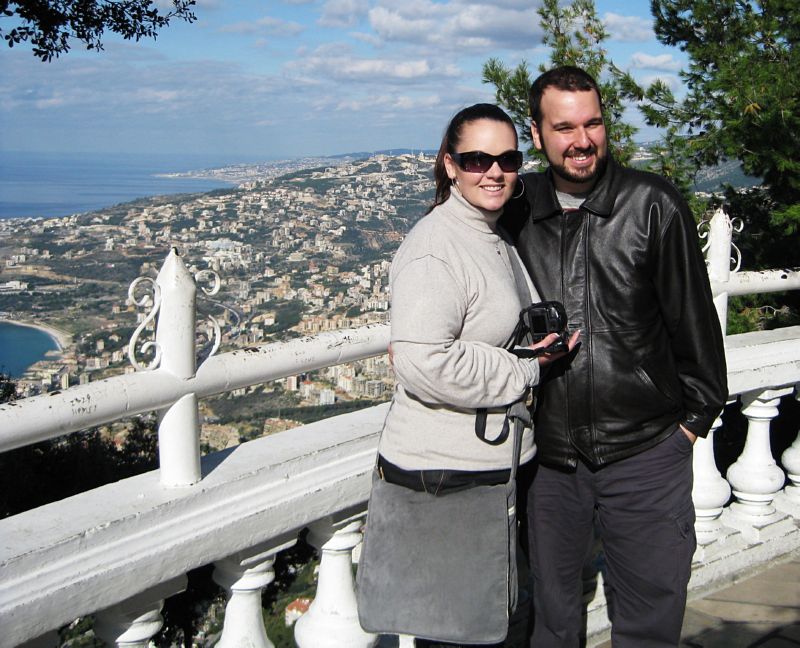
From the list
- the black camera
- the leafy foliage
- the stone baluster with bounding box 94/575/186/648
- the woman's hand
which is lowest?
the leafy foliage

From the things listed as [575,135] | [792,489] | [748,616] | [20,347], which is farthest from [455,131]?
[20,347]

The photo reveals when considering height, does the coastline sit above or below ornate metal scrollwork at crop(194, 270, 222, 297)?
below

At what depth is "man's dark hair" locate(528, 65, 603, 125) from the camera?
7.79 ft

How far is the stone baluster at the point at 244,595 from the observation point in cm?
236

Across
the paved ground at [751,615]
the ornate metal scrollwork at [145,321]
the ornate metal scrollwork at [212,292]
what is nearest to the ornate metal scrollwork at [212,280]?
the ornate metal scrollwork at [212,292]

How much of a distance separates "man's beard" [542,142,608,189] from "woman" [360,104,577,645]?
27 centimetres

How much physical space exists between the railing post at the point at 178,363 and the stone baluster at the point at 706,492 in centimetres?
224

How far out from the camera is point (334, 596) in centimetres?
259

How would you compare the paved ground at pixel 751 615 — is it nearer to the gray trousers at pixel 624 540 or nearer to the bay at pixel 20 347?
the gray trousers at pixel 624 540

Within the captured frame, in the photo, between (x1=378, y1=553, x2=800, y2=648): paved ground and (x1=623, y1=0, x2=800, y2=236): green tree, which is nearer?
(x1=378, y1=553, x2=800, y2=648): paved ground

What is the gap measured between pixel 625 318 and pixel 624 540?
26.1 inches

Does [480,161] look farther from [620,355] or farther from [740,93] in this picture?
[740,93]

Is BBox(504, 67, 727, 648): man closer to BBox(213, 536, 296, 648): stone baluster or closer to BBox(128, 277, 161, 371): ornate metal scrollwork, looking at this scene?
BBox(213, 536, 296, 648): stone baluster

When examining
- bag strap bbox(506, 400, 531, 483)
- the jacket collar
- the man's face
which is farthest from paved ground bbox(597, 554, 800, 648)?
the man's face
